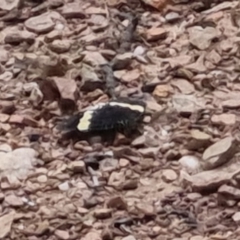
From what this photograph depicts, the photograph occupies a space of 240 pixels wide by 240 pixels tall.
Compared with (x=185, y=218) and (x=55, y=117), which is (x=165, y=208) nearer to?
(x=185, y=218)

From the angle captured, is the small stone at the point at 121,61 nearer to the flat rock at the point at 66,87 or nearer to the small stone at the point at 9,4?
the flat rock at the point at 66,87

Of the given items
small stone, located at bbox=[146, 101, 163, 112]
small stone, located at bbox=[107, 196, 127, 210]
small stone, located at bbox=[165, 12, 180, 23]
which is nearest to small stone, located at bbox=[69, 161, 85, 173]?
small stone, located at bbox=[107, 196, 127, 210]

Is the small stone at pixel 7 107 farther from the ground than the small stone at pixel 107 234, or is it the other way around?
the small stone at pixel 7 107

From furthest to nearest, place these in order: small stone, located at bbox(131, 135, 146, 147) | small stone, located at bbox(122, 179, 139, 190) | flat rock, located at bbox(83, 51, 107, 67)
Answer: flat rock, located at bbox(83, 51, 107, 67), small stone, located at bbox(131, 135, 146, 147), small stone, located at bbox(122, 179, 139, 190)

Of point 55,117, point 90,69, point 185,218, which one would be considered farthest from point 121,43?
point 185,218

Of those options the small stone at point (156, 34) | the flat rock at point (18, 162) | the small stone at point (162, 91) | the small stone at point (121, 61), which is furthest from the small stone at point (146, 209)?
the small stone at point (156, 34)

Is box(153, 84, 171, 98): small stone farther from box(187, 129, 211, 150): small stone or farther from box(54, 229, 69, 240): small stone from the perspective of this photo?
box(54, 229, 69, 240): small stone

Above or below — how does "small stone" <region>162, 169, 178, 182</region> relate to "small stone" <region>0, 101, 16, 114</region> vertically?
below

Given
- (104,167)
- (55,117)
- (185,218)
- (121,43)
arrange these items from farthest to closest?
(121,43) < (55,117) < (104,167) < (185,218)
